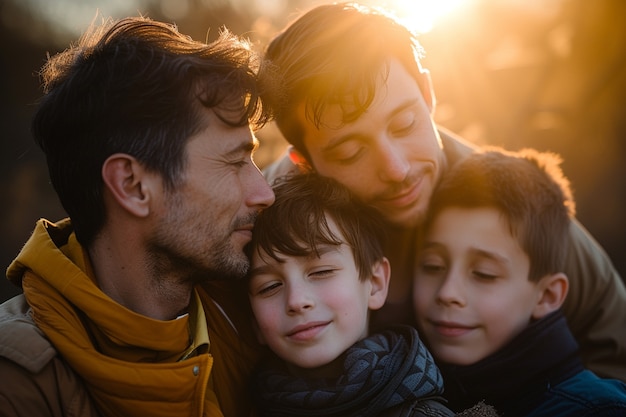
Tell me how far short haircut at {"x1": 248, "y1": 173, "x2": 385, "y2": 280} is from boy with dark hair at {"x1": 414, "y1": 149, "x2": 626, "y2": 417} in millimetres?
308

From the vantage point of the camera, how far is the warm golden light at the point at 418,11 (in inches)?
140

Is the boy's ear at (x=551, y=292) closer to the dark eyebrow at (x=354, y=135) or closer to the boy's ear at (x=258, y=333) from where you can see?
the dark eyebrow at (x=354, y=135)

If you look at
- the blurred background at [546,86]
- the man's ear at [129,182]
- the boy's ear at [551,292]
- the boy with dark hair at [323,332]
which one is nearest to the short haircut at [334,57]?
the boy with dark hair at [323,332]

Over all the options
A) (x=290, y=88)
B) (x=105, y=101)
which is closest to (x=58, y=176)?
(x=105, y=101)

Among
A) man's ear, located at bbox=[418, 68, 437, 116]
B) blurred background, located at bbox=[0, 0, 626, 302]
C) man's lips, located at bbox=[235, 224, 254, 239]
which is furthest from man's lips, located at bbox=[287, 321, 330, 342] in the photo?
blurred background, located at bbox=[0, 0, 626, 302]

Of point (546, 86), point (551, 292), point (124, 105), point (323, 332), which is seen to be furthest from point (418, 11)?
point (546, 86)

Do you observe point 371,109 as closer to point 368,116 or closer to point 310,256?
point 368,116

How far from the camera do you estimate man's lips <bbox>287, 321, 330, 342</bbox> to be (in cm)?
228

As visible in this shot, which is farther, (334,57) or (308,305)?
(334,57)

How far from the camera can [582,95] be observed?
21.1 ft

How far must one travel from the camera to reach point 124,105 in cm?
225

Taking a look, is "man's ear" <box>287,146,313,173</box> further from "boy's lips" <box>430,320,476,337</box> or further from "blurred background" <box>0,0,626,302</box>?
"blurred background" <box>0,0,626,302</box>

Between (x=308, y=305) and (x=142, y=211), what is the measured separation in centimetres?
67

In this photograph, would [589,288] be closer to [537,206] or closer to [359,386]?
[537,206]
